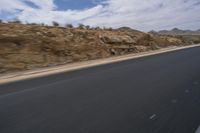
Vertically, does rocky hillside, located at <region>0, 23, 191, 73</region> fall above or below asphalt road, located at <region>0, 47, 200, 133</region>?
below

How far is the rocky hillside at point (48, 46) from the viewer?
85.6ft

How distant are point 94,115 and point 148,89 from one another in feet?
13.7

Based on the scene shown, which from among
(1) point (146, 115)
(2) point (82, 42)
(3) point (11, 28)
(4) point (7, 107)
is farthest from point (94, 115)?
(2) point (82, 42)

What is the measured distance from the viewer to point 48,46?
32125 mm

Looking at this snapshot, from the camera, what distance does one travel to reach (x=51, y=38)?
115 feet

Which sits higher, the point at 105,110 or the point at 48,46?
the point at 105,110

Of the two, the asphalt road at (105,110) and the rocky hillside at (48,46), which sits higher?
the asphalt road at (105,110)

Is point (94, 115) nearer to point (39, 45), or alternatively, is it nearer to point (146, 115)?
point (146, 115)

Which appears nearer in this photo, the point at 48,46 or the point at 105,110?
the point at 105,110

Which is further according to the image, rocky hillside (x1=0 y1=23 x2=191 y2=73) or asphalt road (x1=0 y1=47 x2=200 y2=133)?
rocky hillside (x1=0 y1=23 x2=191 y2=73)

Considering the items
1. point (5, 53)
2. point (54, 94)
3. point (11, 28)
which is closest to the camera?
point (54, 94)

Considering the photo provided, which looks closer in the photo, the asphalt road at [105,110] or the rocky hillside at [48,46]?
the asphalt road at [105,110]

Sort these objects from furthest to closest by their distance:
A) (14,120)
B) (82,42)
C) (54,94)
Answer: (82,42) < (54,94) < (14,120)

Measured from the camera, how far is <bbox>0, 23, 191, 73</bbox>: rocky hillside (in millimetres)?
26078
